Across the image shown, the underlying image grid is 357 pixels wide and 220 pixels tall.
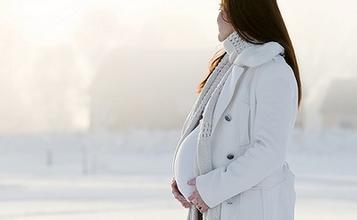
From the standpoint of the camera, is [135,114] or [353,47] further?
[353,47]

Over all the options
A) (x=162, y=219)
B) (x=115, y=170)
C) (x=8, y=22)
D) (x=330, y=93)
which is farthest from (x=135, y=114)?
(x=162, y=219)

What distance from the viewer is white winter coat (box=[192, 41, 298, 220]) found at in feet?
13.1

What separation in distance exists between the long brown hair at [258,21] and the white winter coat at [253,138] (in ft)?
0.17

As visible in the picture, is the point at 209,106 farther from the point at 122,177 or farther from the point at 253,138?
the point at 122,177

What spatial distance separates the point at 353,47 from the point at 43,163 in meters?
46.0

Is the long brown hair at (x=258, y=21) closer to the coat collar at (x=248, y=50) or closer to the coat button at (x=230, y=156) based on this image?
the coat collar at (x=248, y=50)

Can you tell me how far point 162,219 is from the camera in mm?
13109

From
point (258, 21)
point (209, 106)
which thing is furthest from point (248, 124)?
point (258, 21)

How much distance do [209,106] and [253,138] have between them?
238 millimetres

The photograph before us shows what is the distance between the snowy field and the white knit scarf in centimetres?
902

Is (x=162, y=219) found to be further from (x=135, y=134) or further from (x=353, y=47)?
(x=353, y=47)

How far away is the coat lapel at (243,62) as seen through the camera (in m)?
4.03

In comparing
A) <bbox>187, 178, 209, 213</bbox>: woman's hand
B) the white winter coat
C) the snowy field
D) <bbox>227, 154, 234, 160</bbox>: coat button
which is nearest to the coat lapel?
the white winter coat

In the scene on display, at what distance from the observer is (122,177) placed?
26328mm
